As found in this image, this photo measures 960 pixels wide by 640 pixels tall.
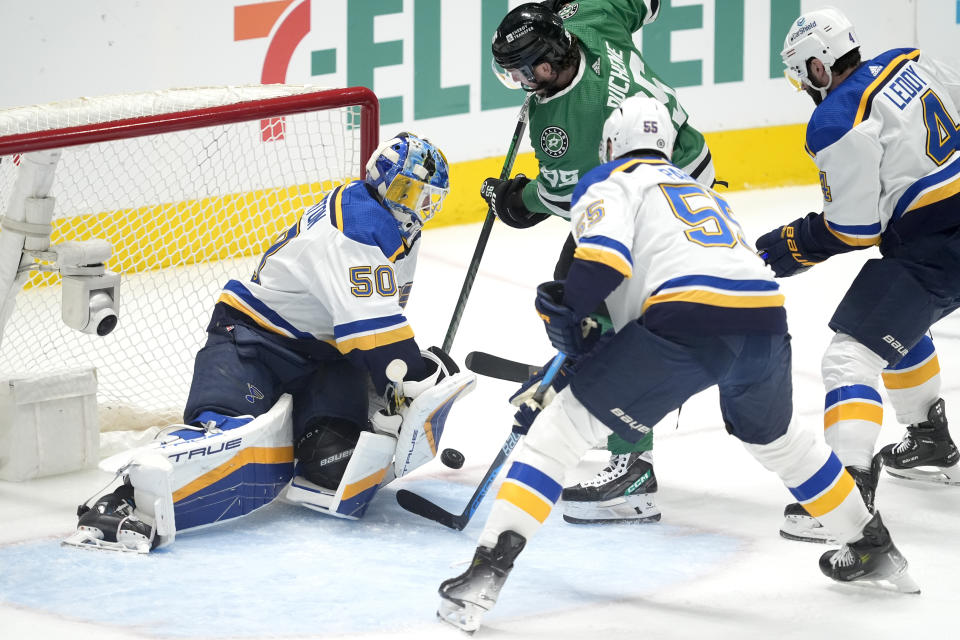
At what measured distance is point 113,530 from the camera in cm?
310

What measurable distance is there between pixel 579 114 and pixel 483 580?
1.52 meters

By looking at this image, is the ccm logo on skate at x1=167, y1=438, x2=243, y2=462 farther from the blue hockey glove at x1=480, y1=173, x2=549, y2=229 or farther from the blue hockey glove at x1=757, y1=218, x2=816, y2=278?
the blue hockey glove at x1=757, y1=218, x2=816, y2=278

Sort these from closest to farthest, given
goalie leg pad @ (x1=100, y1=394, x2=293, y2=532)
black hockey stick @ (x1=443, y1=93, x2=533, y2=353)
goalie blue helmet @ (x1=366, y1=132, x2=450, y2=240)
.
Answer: goalie leg pad @ (x1=100, y1=394, x2=293, y2=532) < goalie blue helmet @ (x1=366, y1=132, x2=450, y2=240) < black hockey stick @ (x1=443, y1=93, x2=533, y2=353)

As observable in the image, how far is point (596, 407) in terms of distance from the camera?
8.78ft

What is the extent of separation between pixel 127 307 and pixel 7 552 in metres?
1.56

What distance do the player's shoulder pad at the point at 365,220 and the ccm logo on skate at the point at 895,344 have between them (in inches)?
47.2

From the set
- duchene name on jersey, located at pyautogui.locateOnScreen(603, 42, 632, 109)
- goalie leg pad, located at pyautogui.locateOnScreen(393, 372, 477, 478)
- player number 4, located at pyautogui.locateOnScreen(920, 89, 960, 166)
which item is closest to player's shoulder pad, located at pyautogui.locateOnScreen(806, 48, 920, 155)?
player number 4, located at pyautogui.locateOnScreen(920, 89, 960, 166)

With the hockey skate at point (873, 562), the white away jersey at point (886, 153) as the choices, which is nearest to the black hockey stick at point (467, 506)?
the hockey skate at point (873, 562)

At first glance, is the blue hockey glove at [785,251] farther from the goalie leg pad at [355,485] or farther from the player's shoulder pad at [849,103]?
the goalie leg pad at [355,485]

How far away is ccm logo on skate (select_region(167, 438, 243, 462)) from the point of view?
312 cm

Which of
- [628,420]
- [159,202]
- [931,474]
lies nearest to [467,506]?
[628,420]

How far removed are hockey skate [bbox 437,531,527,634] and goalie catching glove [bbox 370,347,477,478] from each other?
706 mm

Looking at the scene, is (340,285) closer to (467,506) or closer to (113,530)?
(467,506)

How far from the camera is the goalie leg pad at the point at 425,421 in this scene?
10.9ft
